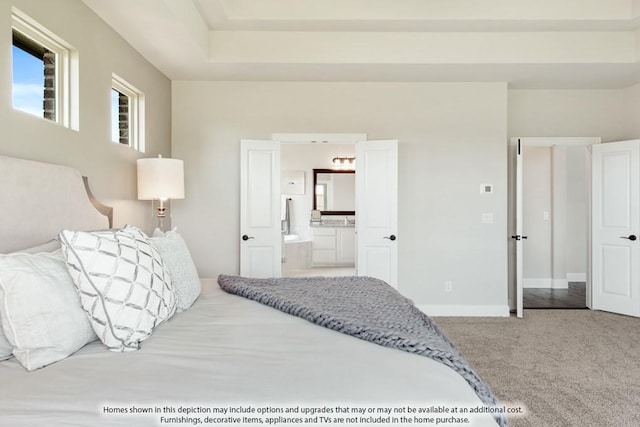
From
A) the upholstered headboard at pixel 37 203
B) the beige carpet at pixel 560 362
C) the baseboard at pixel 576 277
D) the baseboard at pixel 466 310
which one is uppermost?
the upholstered headboard at pixel 37 203

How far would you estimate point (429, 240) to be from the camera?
14.1ft

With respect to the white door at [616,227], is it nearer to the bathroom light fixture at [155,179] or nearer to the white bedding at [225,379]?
the white bedding at [225,379]

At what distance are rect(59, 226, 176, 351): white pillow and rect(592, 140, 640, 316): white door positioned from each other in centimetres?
485

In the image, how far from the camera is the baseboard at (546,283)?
5.75 metres

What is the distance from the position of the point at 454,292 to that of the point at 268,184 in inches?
95.9

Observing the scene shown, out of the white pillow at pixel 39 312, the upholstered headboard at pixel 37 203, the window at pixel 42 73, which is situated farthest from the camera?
the window at pixel 42 73

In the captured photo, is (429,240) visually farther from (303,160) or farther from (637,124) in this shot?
(303,160)

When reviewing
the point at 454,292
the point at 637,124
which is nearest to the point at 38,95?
the point at 454,292

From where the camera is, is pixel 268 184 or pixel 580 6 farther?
pixel 268 184

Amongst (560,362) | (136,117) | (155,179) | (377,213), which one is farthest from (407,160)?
(136,117)

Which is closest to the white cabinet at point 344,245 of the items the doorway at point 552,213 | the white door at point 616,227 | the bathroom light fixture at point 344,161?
the bathroom light fixture at point 344,161

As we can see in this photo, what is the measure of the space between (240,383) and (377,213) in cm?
326

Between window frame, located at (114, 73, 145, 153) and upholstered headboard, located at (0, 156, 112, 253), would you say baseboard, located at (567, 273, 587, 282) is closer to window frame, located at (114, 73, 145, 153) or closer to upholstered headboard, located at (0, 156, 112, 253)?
window frame, located at (114, 73, 145, 153)

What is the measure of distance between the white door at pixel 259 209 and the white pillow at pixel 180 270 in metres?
2.13
